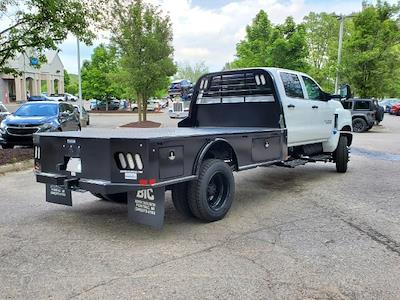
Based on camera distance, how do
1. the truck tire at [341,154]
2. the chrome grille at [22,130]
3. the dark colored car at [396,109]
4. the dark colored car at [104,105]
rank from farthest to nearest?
the dark colored car at [104,105] < the dark colored car at [396,109] < the chrome grille at [22,130] < the truck tire at [341,154]

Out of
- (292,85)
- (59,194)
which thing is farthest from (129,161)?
(292,85)

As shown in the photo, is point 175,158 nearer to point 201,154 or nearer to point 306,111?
point 201,154

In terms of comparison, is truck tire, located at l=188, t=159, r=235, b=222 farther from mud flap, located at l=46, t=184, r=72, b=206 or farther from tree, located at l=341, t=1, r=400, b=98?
tree, located at l=341, t=1, r=400, b=98

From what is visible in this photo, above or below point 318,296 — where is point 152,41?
above

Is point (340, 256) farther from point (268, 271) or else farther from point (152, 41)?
point (152, 41)

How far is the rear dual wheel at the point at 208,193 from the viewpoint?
5273mm

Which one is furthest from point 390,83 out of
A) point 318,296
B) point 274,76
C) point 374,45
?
point 318,296

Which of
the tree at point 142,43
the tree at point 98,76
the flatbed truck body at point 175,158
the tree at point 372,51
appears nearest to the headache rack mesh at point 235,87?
the flatbed truck body at point 175,158

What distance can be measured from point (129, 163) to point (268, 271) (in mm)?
1896

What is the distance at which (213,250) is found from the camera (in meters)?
4.62

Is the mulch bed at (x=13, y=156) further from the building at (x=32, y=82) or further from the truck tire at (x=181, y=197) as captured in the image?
the building at (x=32, y=82)

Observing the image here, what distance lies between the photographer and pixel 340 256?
4.48 m

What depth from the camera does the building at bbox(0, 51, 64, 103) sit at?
5410 cm

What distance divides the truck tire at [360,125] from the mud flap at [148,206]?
19165 millimetres
